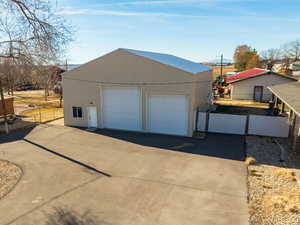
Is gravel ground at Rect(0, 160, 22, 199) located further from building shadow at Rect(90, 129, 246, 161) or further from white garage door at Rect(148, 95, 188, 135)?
white garage door at Rect(148, 95, 188, 135)

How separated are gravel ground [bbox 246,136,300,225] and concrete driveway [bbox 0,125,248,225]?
0.40 metres

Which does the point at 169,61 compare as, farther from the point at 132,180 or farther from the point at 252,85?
the point at 252,85

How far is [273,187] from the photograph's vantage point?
849 cm

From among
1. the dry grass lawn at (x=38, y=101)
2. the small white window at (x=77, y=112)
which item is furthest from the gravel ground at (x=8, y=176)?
the dry grass lawn at (x=38, y=101)

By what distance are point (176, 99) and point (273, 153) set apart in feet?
21.6

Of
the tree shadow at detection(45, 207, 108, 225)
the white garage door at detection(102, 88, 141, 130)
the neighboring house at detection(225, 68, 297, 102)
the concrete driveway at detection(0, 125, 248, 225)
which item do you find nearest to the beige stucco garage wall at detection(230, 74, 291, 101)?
the neighboring house at detection(225, 68, 297, 102)

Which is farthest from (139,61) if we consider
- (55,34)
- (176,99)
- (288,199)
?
(288,199)

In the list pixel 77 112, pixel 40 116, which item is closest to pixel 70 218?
pixel 77 112

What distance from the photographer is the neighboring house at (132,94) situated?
1522 cm

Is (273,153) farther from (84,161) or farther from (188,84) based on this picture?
(84,161)

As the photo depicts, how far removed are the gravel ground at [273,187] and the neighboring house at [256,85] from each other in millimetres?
16858

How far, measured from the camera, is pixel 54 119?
2120 cm

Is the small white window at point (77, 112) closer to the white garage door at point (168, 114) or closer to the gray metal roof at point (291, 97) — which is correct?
the white garage door at point (168, 114)

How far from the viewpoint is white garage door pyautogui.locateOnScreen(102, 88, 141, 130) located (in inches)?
651
